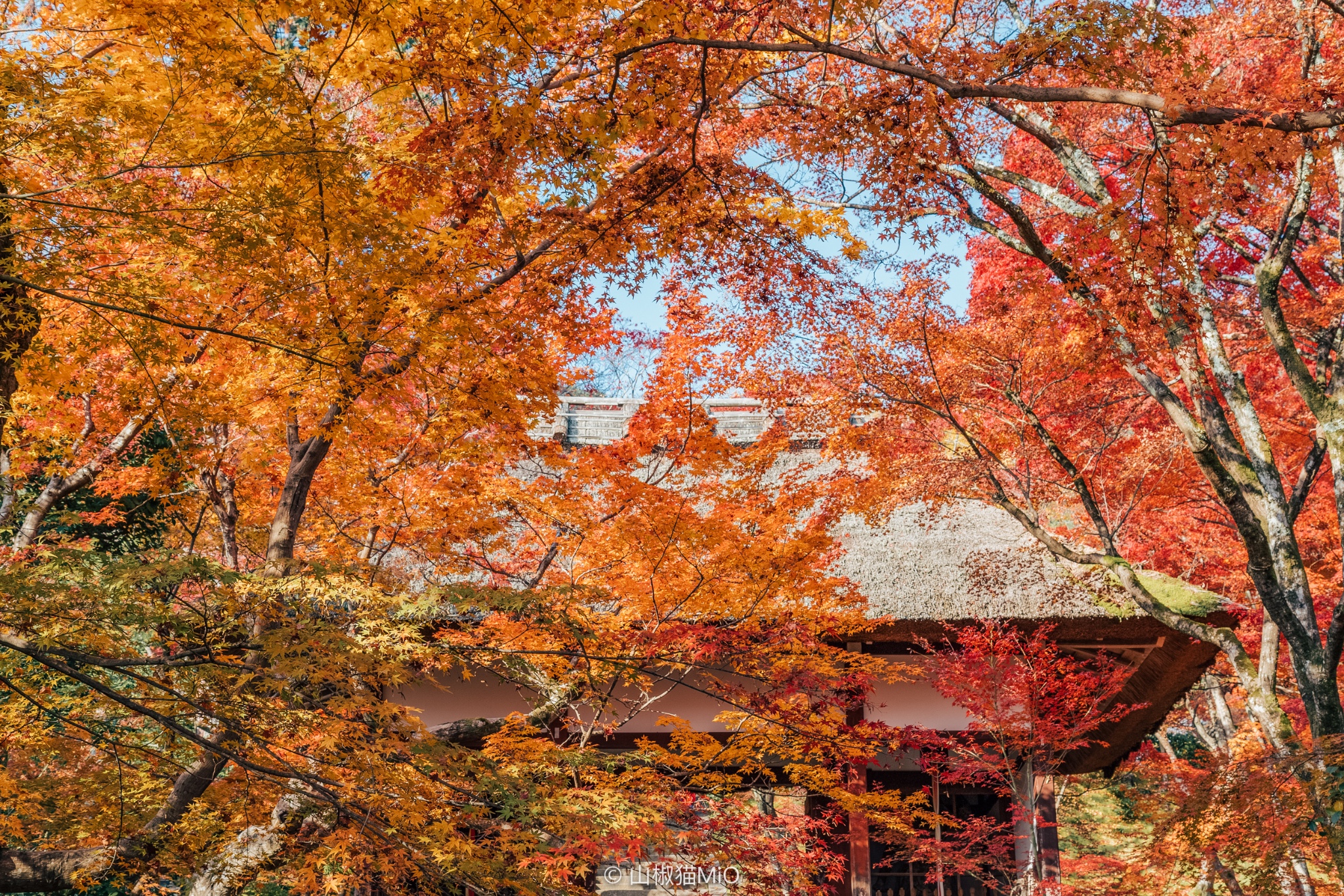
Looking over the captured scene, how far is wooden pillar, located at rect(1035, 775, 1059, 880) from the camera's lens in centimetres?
860

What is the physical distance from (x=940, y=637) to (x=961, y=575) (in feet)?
1.98

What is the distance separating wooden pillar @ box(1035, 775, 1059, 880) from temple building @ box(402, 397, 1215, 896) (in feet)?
0.06

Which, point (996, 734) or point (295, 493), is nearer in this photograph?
point (295, 493)

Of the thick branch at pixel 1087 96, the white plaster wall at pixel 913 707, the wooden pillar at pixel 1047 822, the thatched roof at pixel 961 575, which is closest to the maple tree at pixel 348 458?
the thick branch at pixel 1087 96

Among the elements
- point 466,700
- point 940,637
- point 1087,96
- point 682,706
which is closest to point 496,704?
point 466,700

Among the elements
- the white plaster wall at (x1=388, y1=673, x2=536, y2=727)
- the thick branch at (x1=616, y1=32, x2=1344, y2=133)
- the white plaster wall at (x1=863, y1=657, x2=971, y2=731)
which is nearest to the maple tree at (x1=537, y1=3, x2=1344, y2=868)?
the thick branch at (x1=616, y1=32, x2=1344, y2=133)

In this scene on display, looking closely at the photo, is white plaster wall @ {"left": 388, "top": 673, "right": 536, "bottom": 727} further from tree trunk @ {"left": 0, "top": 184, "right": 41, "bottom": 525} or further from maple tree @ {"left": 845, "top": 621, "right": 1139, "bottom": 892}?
tree trunk @ {"left": 0, "top": 184, "right": 41, "bottom": 525}

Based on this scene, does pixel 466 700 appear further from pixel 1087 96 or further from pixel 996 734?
pixel 1087 96

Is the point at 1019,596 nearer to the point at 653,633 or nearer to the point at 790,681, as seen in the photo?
the point at 790,681

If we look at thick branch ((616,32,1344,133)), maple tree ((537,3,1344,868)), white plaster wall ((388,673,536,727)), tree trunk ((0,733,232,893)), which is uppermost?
maple tree ((537,3,1344,868))

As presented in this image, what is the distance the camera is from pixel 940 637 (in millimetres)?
7711

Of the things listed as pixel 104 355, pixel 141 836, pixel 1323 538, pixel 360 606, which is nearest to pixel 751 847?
pixel 360 606

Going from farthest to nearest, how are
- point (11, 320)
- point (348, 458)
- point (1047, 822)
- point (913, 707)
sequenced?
point (1047, 822) → point (913, 707) → point (348, 458) → point (11, 320)

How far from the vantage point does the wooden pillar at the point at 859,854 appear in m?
7.56
